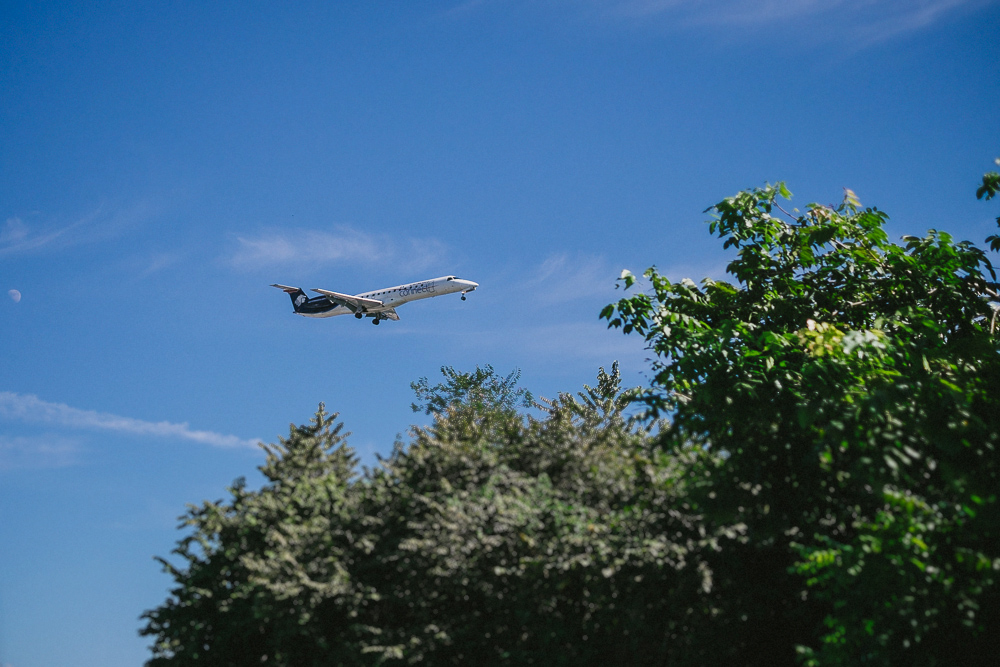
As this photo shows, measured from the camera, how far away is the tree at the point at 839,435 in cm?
1141

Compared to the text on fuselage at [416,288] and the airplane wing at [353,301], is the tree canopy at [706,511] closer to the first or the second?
the text on fuselage at [416,288]

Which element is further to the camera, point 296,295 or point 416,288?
point 296,295

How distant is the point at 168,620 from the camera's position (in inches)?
682

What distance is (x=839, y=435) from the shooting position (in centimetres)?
1161

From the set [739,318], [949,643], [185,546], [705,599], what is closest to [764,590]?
[705,599]

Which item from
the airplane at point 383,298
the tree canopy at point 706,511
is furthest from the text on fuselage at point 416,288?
the tree canopy at point 706,511

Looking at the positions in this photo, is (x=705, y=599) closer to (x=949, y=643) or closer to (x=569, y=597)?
(x=569, y=597)

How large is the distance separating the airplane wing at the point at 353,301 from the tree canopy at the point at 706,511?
102 feet

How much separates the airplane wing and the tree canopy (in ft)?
102

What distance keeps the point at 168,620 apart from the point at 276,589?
15.3ft

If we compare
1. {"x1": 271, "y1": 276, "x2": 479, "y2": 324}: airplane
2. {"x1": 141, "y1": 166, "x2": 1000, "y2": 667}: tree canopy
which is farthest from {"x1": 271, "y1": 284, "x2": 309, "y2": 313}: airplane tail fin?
{"x1": 141, "y1": 166, "x2": 1000, "y2": 667}: tree canopy

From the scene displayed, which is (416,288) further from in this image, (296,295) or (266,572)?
(266,572)

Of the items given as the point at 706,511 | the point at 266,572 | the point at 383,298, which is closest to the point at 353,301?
the point at 383,298

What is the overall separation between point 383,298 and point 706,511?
39073mm
